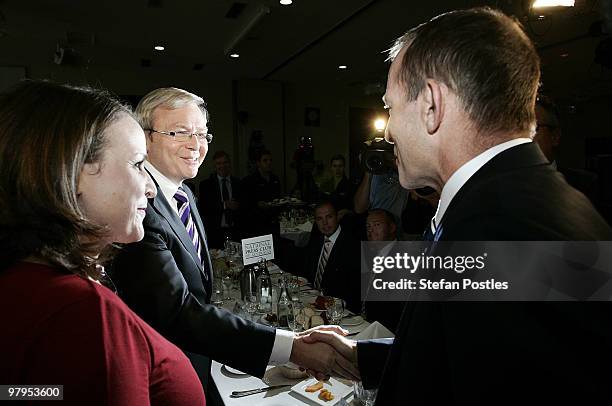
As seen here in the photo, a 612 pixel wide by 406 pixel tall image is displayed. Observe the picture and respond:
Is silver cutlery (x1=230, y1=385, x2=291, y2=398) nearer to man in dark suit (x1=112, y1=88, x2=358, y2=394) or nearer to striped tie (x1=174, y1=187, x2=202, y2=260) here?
man in dark suit (x1=112, y1=88, x2=358, y2=394)

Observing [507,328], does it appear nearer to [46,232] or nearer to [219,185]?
[46,232]

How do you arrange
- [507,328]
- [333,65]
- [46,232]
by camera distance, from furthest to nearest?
1. [333,65]
2. [46,232]
3. [507,328]

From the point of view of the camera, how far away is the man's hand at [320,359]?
4.80 feet

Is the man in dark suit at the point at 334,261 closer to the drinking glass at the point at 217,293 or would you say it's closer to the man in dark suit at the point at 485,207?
the drinking glass at the point at 217,293

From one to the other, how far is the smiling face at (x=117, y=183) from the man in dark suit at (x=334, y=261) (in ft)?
8.32

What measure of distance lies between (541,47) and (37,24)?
24.7 ft

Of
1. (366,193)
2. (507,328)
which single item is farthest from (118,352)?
(366,193)

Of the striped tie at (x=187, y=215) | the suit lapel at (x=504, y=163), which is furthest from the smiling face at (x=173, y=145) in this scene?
the suit lapel at (x=504, y=163)

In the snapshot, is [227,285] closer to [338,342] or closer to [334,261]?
[334,261]

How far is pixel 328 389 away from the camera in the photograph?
5.08 feet

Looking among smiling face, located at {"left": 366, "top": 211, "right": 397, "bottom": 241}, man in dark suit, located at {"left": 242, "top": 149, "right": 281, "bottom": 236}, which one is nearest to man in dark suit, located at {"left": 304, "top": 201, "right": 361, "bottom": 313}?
smiling face, located at {"left": 366, "top": 211, "right": 397, "bottom": 241}

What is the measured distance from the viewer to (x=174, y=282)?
57.7 inches

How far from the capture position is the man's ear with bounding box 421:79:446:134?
88 cm

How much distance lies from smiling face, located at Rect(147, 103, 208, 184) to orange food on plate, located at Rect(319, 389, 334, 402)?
105 cm
